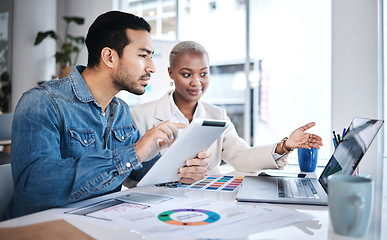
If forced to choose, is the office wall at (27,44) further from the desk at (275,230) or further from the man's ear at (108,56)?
the desk at (275,230)

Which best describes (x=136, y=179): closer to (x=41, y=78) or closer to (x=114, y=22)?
(x=114, y=22)

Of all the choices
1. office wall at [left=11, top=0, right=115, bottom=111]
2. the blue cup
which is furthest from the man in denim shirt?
office wall at [left=11, top=0, right=115, bottom=111]

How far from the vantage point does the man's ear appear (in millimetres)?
1412

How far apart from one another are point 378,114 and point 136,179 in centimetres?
304

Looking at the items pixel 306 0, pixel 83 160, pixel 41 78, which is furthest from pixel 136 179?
pixel 41 78

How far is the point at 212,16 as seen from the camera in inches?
215

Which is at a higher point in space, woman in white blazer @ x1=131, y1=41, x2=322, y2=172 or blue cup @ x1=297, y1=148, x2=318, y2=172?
woman in white blazer @ x1=131, y1=41, x2=322, y2=172

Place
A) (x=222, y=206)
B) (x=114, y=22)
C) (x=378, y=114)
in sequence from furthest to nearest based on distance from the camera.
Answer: (x=378, y=114) < (x=114, y=22) < (x=222, y=206)

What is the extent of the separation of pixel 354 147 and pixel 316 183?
275mm

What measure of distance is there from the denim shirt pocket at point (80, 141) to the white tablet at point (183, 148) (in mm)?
289

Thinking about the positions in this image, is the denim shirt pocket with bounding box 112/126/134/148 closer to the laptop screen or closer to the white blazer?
the white blazer

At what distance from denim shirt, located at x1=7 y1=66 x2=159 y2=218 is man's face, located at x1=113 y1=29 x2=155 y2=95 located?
→ 6.1 inches

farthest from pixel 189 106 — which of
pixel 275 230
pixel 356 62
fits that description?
pixel 356 62

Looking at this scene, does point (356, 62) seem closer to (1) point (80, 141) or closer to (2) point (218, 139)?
(2) point (218, 139)
